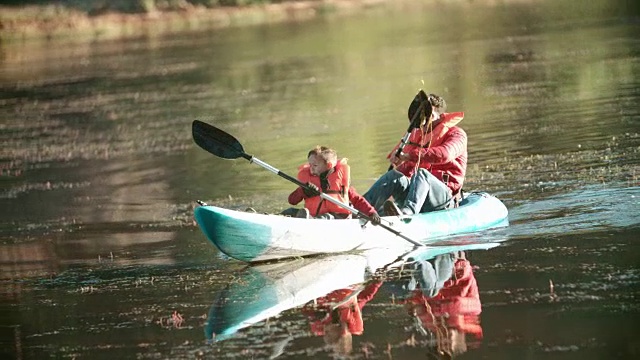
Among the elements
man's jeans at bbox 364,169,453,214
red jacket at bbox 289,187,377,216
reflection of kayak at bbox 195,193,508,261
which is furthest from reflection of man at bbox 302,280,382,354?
man's jeans at bbox 364,169,453,214

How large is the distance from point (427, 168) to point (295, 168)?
19.3 ft

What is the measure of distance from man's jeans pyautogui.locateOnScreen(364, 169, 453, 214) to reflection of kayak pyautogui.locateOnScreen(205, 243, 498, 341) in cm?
66

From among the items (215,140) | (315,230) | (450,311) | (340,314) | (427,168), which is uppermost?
(215,140)

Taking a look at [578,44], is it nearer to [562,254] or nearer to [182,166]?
[182,166]

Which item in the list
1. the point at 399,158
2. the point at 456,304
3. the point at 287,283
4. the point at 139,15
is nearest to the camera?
the point at 456,304

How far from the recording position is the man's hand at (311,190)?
44.1ft

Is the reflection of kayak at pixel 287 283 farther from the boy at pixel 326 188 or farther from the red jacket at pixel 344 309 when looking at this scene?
the boy at pixel 326 188

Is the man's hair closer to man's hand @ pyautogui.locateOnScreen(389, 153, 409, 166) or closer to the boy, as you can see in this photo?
the boy

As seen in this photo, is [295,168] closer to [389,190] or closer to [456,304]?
[389,190]

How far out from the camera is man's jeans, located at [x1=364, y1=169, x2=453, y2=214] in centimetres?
1429

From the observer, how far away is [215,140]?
14.2m

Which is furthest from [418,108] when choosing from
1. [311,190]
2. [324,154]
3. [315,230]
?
[315,230]

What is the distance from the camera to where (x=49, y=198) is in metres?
20.8

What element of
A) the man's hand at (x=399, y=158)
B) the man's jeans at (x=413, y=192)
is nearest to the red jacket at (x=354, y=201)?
the man's jeans at (x=413, y=192)
